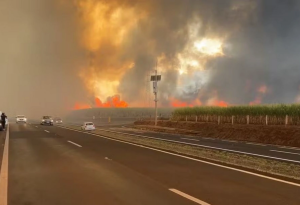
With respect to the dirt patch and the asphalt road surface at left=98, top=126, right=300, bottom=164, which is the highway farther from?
the dirt patch

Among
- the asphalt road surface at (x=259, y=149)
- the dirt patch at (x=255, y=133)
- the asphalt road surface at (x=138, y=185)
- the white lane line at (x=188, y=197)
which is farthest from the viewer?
the dirt patch at (x=255, y=133)

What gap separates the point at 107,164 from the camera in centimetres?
1311

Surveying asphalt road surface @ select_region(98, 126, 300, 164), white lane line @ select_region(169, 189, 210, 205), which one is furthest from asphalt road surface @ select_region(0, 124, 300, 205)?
asphalt road surface @ select_region(98, 126, 300, 164)

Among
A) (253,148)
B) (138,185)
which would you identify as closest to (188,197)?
(138,185)

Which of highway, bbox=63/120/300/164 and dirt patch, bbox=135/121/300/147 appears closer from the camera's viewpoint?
highway, bbox=63/120/300/164

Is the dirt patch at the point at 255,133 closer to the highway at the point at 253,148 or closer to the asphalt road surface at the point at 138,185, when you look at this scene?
the highway at the point at 253,148

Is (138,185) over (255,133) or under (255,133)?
under

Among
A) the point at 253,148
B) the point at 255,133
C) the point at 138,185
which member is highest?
the point at 255,133

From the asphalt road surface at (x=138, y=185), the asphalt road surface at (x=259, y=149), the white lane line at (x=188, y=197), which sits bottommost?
the asphalt road surface at (x=259, y=149)

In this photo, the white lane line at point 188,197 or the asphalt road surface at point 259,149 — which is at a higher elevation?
the white lane line at point 188,197

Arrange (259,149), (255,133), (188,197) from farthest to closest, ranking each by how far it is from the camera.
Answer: (255,133) → (259,149) → (188,197)

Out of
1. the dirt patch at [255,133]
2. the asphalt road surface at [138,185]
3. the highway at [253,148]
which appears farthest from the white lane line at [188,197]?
the dirt patch at [255,133]

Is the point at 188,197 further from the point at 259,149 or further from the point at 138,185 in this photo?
the point at 259,149

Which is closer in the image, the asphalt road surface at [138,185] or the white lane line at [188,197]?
the white lane line at [188,197]
